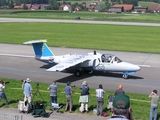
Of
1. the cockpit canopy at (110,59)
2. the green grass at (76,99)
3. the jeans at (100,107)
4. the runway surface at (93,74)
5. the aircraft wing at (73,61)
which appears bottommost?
the runway surface at (93,74)

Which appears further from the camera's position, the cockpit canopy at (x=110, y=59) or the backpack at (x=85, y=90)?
the cockpit canopy at (x=110, y=59)

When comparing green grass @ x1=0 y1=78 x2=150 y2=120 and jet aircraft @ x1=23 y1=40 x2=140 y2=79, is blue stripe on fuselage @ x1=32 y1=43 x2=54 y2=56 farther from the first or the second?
green grass @ x1=0 y1=78 x2=150 y2=120

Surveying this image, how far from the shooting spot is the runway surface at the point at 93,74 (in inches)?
988

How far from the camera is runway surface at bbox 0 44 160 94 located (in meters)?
25.1

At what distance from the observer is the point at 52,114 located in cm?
1698

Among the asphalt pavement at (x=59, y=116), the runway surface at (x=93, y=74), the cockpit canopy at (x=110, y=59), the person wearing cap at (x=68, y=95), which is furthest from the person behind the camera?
the cockpit canopy at (x=110, y=59)

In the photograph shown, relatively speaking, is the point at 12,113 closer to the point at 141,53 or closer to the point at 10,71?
the point at 10,71

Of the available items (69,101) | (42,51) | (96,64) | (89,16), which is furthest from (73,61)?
(89,16)

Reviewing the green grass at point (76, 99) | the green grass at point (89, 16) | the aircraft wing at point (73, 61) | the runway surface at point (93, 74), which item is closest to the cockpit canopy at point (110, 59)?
the aircraft wing at point (73, 61)

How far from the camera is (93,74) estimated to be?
28453mm

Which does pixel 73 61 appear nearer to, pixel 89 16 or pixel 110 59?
pixel 110 59

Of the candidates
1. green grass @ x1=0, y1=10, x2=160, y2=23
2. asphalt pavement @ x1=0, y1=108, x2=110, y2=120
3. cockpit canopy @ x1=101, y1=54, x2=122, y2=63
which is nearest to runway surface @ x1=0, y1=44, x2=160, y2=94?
cockpit canopy @ x1=101, y1=54, x2=122, y2=63

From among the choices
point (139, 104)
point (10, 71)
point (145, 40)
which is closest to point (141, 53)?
point (145, 40)

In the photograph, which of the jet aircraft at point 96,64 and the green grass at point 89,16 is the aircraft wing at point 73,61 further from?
the green grass at point 89,16
